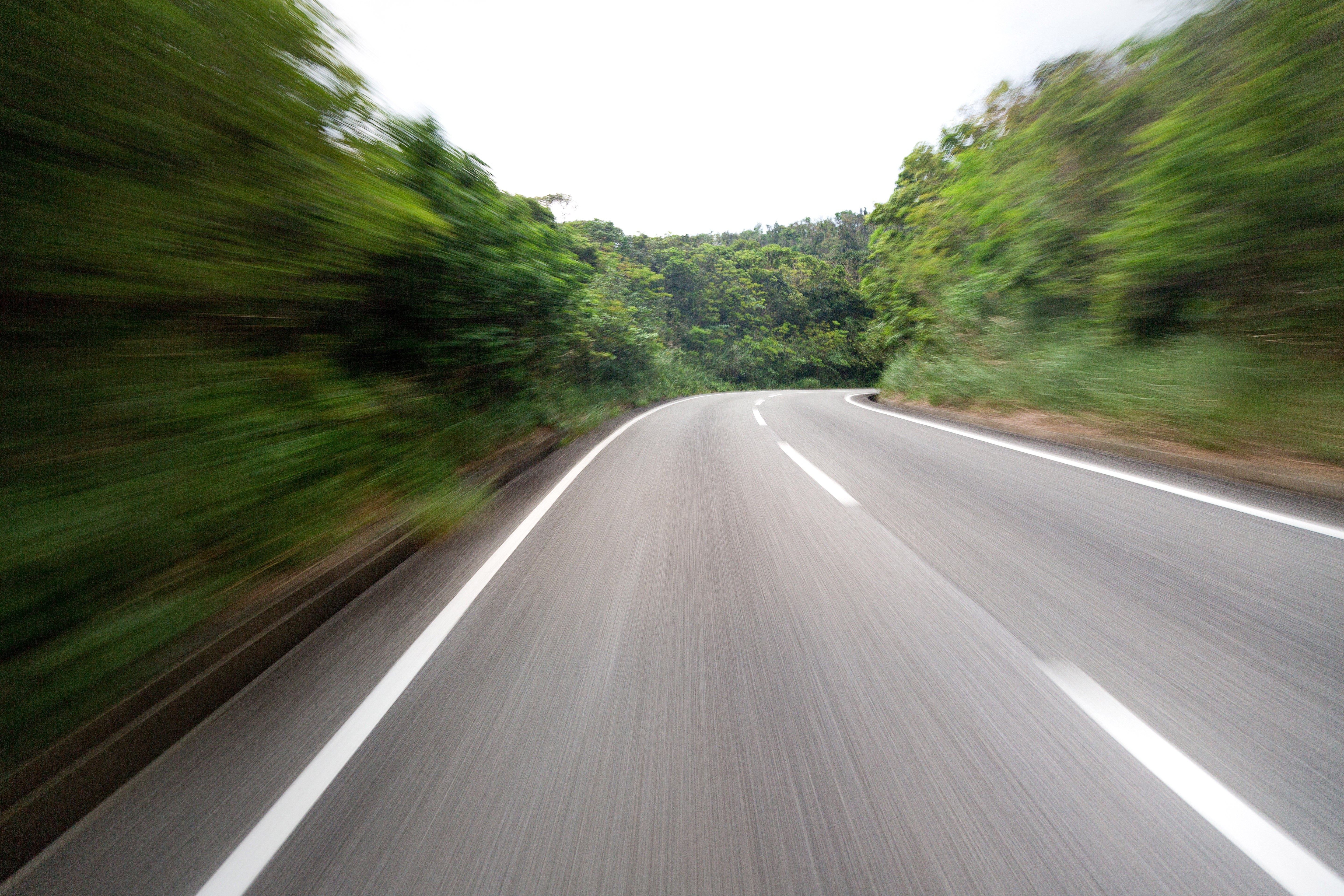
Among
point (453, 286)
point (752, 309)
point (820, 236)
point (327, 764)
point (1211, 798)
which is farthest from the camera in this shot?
point (820, 236)

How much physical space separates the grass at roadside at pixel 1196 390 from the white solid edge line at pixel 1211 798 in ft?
16.1

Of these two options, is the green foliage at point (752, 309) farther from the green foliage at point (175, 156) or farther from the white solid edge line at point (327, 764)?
the white solid edge line at point (327, 764)

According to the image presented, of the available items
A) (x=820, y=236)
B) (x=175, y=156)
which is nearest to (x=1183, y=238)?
(x=175, y=156)

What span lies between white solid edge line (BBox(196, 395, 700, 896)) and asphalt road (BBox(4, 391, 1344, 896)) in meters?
0.03

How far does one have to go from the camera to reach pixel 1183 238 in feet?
21.7

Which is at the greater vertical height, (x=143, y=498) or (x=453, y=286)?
(x=453, y=286)

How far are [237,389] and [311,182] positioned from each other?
65.0 inches

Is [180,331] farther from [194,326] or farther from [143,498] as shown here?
[143,498]

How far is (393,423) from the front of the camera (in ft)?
16.2

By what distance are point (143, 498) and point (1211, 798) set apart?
4.31 m

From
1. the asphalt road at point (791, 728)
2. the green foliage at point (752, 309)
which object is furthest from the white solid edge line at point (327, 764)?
the green foliage at point (752, 309)

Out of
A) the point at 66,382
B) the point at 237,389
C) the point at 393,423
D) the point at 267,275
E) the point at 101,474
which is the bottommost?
the point at 393,423

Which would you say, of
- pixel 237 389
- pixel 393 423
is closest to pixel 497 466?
pixel 393 423

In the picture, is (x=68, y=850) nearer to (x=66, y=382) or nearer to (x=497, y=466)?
(x=66, y=382)
